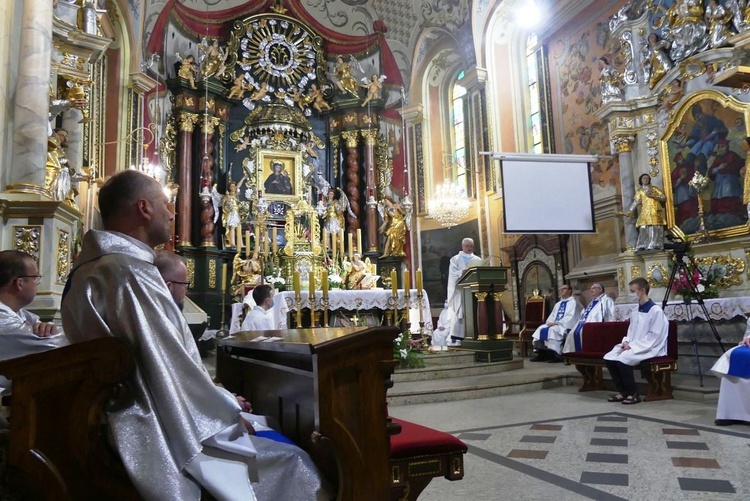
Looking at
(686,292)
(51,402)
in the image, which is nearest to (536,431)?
(686,292)

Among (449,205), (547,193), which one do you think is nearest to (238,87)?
(449,205)

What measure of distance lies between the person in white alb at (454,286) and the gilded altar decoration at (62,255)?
617 cm

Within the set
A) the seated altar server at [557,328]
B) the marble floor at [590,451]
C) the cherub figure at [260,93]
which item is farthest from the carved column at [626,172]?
the cherub figure at [260,93]

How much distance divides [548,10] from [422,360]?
849 centimetres

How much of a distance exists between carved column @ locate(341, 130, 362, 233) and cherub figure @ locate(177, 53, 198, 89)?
423cm

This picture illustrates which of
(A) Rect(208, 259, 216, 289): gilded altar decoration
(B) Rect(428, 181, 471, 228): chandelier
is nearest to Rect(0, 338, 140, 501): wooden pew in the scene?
(B) Rect(428, 181, 471, 228): chandelier

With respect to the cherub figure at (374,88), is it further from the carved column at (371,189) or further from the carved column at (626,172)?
the carved column at (626,172)

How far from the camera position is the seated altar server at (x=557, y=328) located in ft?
32.0

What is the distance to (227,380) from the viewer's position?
10.9 ft

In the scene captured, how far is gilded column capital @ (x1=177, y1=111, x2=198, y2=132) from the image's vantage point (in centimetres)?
1430

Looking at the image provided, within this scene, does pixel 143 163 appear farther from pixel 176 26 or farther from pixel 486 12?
pixel 486 12

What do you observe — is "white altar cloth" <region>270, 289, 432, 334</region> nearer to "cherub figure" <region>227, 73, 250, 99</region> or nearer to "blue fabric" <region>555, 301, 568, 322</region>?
"blue fabric" <region>555, 301, 568, 322</region>

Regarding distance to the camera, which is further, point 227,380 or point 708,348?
point 708,348

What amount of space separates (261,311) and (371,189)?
9.79m
